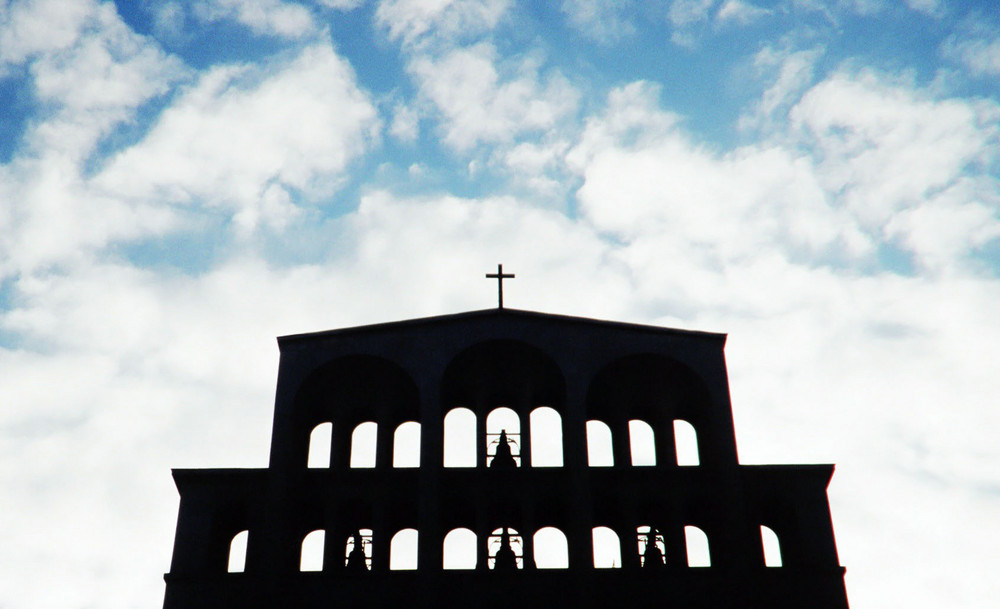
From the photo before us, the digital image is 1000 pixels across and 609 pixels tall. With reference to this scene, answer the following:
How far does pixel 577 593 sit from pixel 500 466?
4.78 meters

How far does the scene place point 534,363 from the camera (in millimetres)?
35875

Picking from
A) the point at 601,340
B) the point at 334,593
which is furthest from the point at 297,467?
the point at 601,340

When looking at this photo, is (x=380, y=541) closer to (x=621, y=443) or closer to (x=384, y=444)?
(x=384, y=444)

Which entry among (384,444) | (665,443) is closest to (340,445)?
(384,444)

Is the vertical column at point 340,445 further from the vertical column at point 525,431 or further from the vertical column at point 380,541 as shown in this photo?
the vertical column at point 525,431

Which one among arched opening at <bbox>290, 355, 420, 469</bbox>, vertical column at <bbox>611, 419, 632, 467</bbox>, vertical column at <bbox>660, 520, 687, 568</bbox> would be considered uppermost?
arched opening at <bbox>290, 355, 420, 469</bbox>

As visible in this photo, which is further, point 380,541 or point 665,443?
point 665,443

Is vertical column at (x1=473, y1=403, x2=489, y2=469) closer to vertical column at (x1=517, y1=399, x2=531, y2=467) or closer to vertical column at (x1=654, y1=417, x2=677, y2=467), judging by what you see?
vertical column at (x1=517, y1=399, x2=531, y2=467)

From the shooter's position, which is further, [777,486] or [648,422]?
[648,422]

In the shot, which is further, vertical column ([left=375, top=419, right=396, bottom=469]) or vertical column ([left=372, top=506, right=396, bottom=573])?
vertical column ([left=375, top=419, right=396, bottom=469])

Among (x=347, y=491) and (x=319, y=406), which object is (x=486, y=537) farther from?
(x=319, y=406)

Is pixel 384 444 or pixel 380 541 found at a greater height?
pixel 384 444

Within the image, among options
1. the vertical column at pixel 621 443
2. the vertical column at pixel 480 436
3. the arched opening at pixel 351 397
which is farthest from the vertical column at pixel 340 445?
the vertical column at pixel 621 443

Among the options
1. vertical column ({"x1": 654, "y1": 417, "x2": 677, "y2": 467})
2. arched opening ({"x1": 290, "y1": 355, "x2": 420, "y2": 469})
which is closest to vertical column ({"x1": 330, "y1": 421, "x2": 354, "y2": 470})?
arched opening ({"x1": 290, "y1": 355, "x2": 420, "y2": 469})
